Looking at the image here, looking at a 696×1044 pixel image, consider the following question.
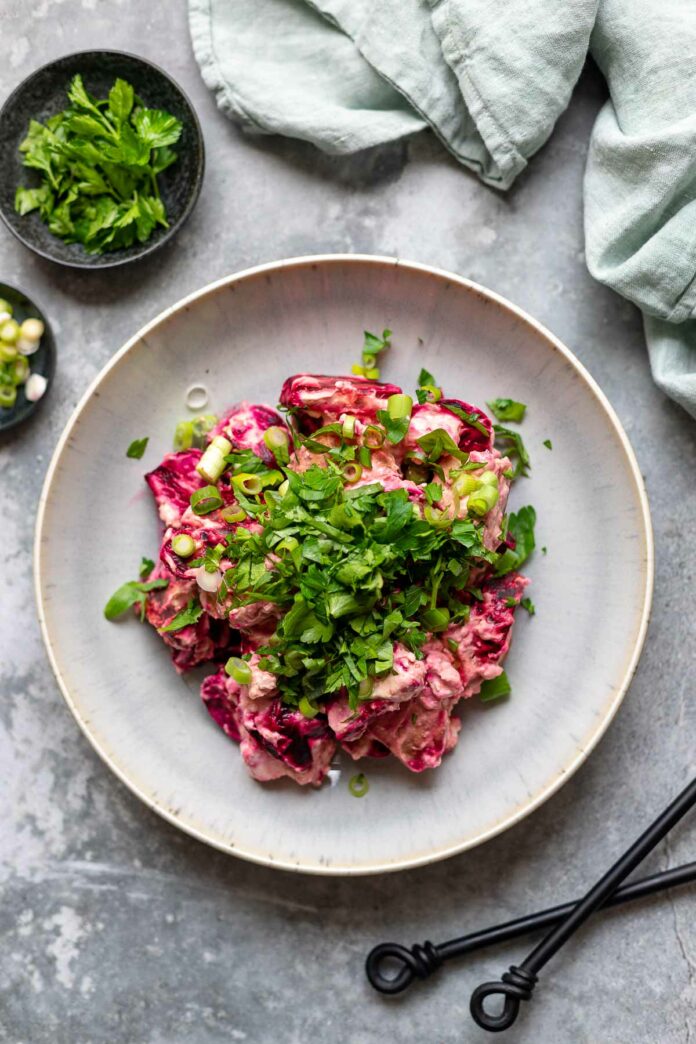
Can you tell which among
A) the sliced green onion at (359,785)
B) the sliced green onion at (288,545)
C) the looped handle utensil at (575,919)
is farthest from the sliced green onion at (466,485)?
the looped handle utensil at (575,919)

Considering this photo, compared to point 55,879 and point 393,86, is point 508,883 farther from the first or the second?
point 393,86

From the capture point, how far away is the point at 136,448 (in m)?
3.03

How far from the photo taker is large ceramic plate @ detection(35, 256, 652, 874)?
2.95m

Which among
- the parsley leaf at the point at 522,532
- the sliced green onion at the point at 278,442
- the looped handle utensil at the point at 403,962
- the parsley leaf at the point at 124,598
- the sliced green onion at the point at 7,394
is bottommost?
the looped handle utensil at the point at 403,962

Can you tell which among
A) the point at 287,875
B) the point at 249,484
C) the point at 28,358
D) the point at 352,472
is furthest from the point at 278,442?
the point at 287,875

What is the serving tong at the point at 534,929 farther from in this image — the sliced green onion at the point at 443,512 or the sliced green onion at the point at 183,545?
the sliced green onion at the point at 183,545

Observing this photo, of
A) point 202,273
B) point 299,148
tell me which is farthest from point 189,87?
point 202,273

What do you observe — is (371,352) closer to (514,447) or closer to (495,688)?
(514,447)

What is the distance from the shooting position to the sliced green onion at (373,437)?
2752mm

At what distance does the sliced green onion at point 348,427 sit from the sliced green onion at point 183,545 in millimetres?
559

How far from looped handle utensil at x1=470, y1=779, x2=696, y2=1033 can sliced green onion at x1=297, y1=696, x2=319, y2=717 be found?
1.06 metres

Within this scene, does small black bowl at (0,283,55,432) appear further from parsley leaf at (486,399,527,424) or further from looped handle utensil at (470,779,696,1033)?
looped handle utensil at (470,779,696,1033)

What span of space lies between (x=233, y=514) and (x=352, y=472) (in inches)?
15.0

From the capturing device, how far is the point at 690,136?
280cm
